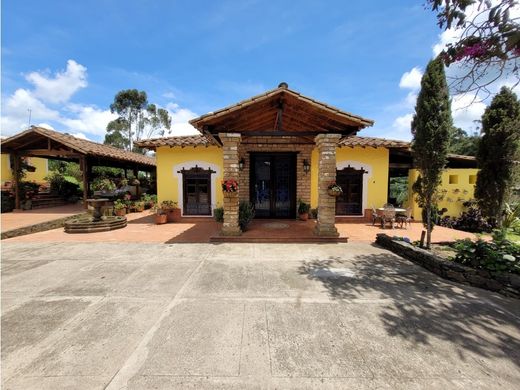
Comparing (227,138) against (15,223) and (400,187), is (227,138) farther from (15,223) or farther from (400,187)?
(400,187)

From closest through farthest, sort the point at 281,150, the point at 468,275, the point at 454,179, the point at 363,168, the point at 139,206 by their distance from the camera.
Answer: the point at 468,275 → the point at 281,150 → the point at 454,179 → the point at 363,168 → the point at 139,206

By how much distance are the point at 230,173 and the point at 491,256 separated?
237 inches

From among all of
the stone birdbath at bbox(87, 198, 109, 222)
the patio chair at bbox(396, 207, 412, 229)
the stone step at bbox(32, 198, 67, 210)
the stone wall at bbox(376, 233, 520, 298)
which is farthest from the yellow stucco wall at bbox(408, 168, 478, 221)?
the stone step at bbox(32, 198, 67, 210)

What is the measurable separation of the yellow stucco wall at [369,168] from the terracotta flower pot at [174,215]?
605cm

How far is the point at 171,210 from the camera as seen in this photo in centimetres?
1038

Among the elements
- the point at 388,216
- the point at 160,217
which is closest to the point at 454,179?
the point at 388,216

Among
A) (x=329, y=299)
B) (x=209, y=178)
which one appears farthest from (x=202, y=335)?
(x=209, y=178)

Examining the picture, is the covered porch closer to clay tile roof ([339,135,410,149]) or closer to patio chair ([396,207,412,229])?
clay tile roof ([339,135,410,149])

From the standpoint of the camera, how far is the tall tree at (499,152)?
6.54m

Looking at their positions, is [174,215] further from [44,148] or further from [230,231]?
[44,148]

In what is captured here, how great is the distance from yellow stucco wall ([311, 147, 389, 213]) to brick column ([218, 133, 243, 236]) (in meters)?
4.48

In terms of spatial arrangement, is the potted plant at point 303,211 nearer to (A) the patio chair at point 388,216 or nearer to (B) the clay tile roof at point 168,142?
(A) the patio chair at point 388,216

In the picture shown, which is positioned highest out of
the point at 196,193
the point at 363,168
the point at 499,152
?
the point at 499,152

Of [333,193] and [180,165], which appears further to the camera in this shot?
[180,165]
